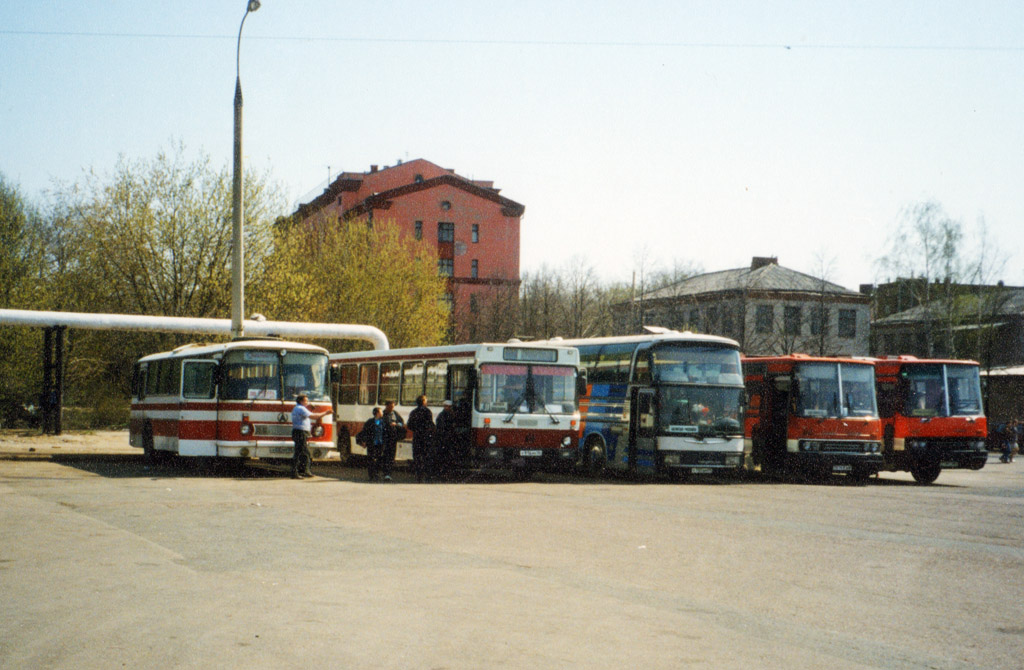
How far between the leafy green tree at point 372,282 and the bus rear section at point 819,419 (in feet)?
80.8

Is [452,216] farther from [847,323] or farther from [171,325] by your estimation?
[171,325]

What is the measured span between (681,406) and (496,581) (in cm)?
1495

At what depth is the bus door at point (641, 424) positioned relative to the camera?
24828mm

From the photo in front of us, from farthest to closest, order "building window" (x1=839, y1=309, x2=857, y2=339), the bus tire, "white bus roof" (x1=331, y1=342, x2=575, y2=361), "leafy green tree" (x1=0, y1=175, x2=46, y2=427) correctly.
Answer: "building window" (x1=839, y1=309, x2=857, y2=339) → "leafy green tree" (x1=0, y1=175, x2=46, y2=427) → the bus tire → "white bus roof" (x1=331, y1=342, x2=575, y2=361)

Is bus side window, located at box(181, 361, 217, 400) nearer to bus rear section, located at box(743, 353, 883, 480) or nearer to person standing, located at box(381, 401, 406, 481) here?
person standing, located at box(381, 401, 406, 481)

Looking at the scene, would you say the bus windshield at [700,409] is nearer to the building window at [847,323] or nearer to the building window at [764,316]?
the building window at [764,316]

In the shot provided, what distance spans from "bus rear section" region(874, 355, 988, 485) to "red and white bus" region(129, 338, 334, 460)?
44.7ft

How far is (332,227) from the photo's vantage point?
55344 millimetres

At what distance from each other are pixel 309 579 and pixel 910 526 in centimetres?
945

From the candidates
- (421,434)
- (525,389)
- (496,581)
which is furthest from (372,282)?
(496,581)

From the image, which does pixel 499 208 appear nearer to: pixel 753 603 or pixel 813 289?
pixel 813 289

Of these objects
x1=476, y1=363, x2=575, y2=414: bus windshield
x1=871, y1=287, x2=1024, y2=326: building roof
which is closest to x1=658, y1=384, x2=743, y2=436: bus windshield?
x1=476, y1=363, x2=575, y2=414: bus windshield

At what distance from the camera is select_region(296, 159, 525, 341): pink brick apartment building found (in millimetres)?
83625

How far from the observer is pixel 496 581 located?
10.5 meters
